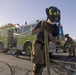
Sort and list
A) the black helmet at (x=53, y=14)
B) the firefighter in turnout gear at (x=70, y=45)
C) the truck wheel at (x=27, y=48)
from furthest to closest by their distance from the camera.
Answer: the truck wheel at (x=27, y=48), the firefighter in turnout gear at (x=70, y=45), the black helmet at (x=53, y=14)

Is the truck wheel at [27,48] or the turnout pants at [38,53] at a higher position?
the truck wheel at [27,48]

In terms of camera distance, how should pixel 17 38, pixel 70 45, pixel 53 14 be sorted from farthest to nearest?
pixel 17 38 → pixel 70 45 → pixel 53 14

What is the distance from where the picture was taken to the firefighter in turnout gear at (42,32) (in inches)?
171

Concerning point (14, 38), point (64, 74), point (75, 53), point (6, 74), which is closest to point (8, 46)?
point (14, 38)

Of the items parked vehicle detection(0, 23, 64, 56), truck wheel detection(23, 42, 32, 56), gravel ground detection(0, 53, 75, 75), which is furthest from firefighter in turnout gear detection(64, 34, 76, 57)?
gravel ground detection(0, 53, 75, 75)

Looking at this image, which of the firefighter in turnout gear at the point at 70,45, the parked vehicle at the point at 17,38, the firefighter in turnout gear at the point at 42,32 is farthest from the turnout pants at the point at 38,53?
the parked vehicle at the point at 17,38

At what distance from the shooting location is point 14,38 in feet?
64.3

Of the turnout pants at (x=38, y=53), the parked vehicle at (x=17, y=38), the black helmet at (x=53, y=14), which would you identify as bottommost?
the turnout pants at (x=38, y=53)

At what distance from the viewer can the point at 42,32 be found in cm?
442

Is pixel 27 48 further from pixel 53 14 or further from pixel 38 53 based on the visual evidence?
pixel 53 14

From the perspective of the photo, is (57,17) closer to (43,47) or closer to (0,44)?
(43,47)

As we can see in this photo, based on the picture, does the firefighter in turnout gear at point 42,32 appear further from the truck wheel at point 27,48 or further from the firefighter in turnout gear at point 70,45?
the truck wheel at point 27,48

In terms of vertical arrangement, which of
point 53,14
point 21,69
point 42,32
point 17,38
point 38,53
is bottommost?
point 21,69

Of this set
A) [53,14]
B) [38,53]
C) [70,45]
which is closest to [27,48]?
[70,45]
